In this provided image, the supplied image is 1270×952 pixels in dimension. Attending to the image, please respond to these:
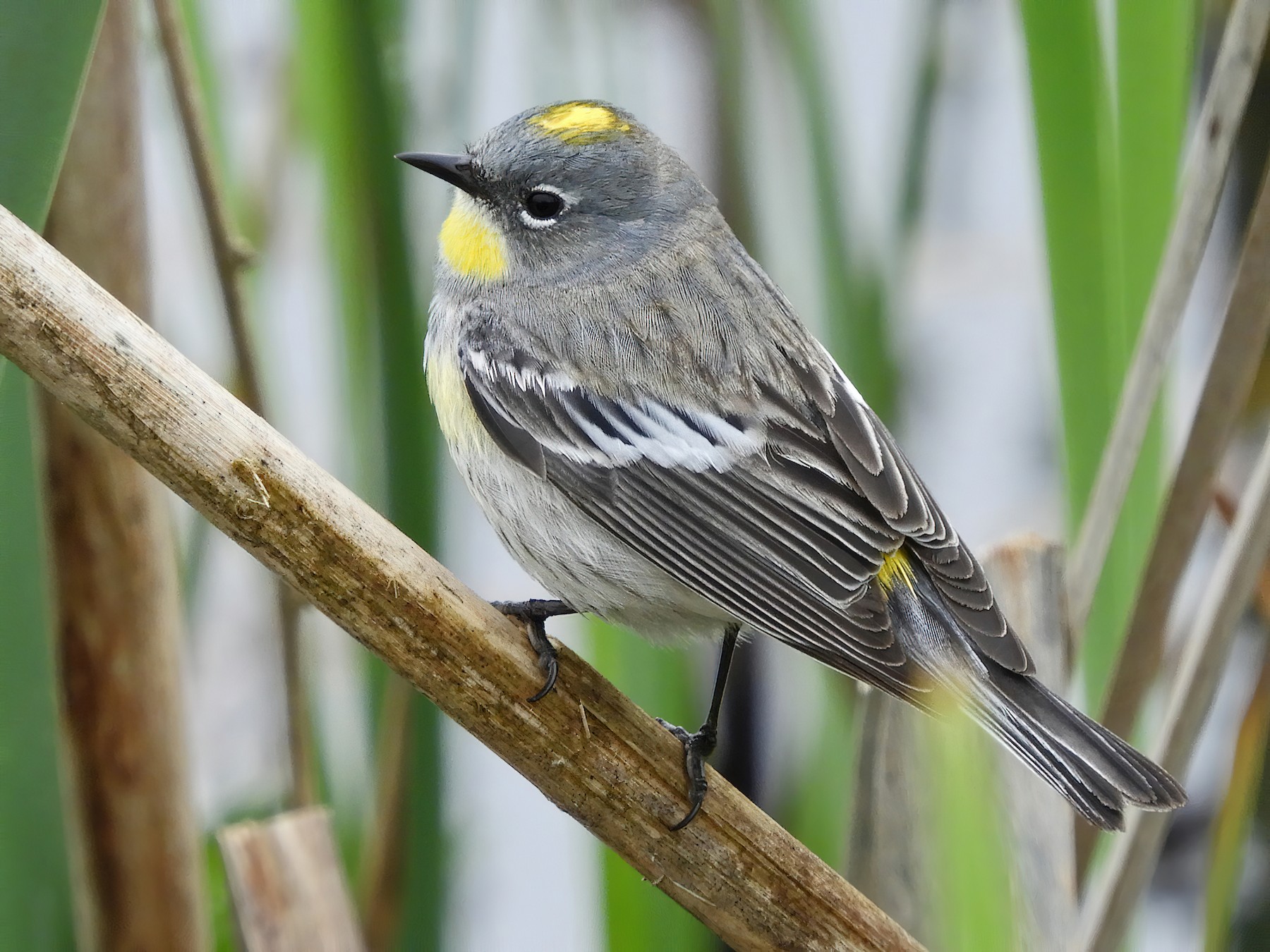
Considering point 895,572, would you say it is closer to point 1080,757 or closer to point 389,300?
point 1080,757

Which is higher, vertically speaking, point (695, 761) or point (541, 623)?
point (541, 623)

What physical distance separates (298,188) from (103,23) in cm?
136

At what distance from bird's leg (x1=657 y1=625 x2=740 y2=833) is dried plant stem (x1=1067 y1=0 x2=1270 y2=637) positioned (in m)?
0.51

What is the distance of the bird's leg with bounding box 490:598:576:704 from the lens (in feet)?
5.06

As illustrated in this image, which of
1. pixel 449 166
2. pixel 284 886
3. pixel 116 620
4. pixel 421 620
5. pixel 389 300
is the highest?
pixel 449 166

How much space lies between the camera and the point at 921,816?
5.08 feet

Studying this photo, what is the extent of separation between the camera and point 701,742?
180 centimetres

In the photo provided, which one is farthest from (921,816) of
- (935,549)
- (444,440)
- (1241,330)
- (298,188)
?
(298,188)

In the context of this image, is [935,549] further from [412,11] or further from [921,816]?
[412,11]

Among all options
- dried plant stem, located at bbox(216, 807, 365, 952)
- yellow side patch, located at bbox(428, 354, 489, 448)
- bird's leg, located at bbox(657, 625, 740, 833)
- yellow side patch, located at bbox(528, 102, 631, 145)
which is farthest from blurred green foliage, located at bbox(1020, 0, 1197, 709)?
dried plant stem, located at bbox(216, 807, 365, 952)

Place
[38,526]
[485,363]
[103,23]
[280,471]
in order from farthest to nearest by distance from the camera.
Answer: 1. [485,363]
2. [103,23]
3. [38,526]
4. [280,471]

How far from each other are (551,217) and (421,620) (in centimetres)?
101

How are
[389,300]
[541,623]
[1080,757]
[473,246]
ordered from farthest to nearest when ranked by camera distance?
1. [473,246]
2. [389,300]
3. [541,623]
4. [1080,757]

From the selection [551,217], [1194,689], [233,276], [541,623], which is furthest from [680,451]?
[1194,689]
